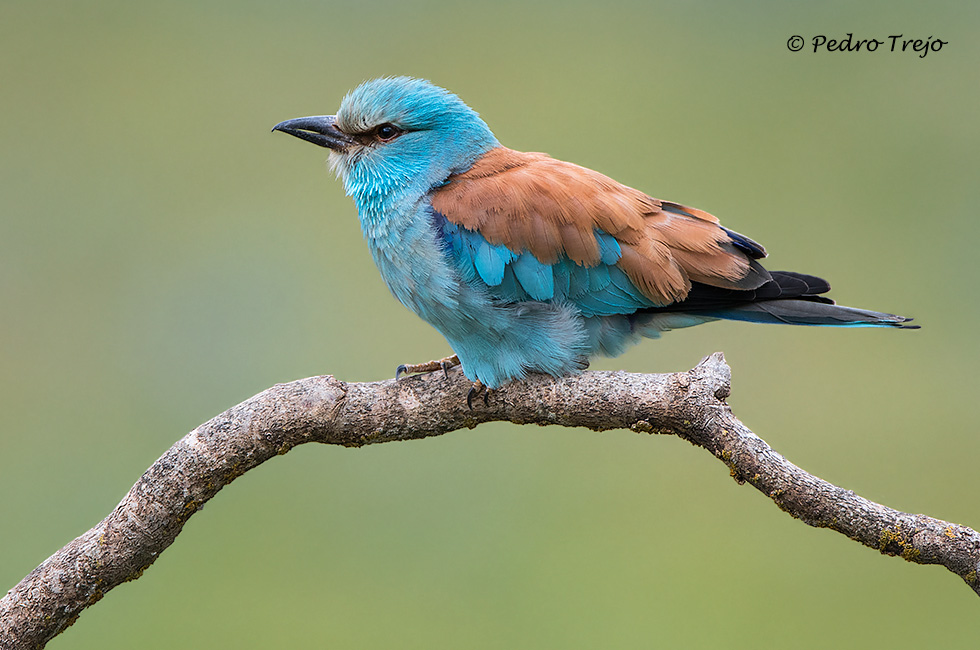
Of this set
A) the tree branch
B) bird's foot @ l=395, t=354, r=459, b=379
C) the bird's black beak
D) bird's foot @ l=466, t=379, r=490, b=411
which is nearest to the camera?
the tree branch

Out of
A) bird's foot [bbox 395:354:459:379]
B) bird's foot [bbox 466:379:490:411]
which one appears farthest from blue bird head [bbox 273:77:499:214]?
bird's foot [bbox 466:379:490:411]

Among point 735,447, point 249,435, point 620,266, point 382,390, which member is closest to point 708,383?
point 735,447

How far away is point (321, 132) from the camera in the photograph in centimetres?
239

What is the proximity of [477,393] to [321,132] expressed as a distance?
0.81 m

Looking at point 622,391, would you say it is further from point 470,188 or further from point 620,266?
point 470,188

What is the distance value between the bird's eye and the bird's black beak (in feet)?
0.24

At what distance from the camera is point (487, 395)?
6.81ft

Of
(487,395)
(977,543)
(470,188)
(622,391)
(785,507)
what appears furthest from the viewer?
(470,188)

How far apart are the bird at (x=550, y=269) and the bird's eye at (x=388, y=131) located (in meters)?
0.09

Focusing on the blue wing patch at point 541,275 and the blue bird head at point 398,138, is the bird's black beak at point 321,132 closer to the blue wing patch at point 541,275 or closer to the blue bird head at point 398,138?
the blue bird head at point 398,138

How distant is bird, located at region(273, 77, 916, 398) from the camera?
7.07 feet

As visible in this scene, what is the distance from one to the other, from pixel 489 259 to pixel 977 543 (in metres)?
1.12

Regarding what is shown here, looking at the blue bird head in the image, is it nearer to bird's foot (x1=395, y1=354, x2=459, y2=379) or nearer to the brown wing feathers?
the brown wing feathers

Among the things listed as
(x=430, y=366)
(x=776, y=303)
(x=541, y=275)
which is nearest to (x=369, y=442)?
(x=430, y=366)
